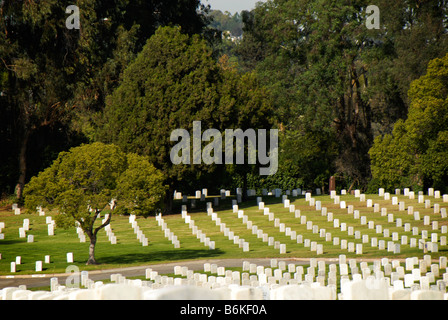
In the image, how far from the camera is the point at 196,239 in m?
34.2

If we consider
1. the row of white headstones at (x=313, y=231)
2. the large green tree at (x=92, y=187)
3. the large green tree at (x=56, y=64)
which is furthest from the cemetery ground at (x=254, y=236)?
the large green tree at (x=56, y=64)

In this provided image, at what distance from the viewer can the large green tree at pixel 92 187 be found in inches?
1094

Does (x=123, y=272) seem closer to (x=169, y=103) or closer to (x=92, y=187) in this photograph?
(x=92, y=187)

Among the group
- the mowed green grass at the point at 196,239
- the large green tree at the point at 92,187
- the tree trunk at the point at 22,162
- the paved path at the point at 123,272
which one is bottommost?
the paved path at the point at 123,272

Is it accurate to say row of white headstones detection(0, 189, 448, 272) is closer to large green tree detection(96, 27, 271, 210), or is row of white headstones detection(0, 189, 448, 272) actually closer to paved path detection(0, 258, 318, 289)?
paved path detection(0, 258, 318, 289)

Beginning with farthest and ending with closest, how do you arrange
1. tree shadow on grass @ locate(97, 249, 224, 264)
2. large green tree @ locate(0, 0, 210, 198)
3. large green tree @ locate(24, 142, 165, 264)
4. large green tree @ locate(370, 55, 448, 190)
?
large green tree @ locate(0, 0, 210, 198) < large green tree @ locate(370, 55, 448, 190) < tree shadow on grass @ locate(97, 249, 224, 264) < large green tree @ locate(24, 142, 165, 264)

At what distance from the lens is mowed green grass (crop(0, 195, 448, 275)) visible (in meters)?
28.0

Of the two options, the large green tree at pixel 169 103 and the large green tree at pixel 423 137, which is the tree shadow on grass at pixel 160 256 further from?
the large green tree at pixel 423 137

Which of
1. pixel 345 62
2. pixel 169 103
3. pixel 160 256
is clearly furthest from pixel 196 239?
pixel 345 62

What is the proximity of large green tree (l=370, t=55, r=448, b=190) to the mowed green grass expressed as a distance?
86.4 inches

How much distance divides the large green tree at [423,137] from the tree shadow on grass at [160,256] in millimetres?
18431

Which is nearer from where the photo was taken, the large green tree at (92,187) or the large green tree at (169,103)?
the large green tree at (92,187)

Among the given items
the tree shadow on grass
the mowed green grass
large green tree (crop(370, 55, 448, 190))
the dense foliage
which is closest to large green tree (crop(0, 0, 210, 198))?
the dense foliage

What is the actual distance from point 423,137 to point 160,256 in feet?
72.4
